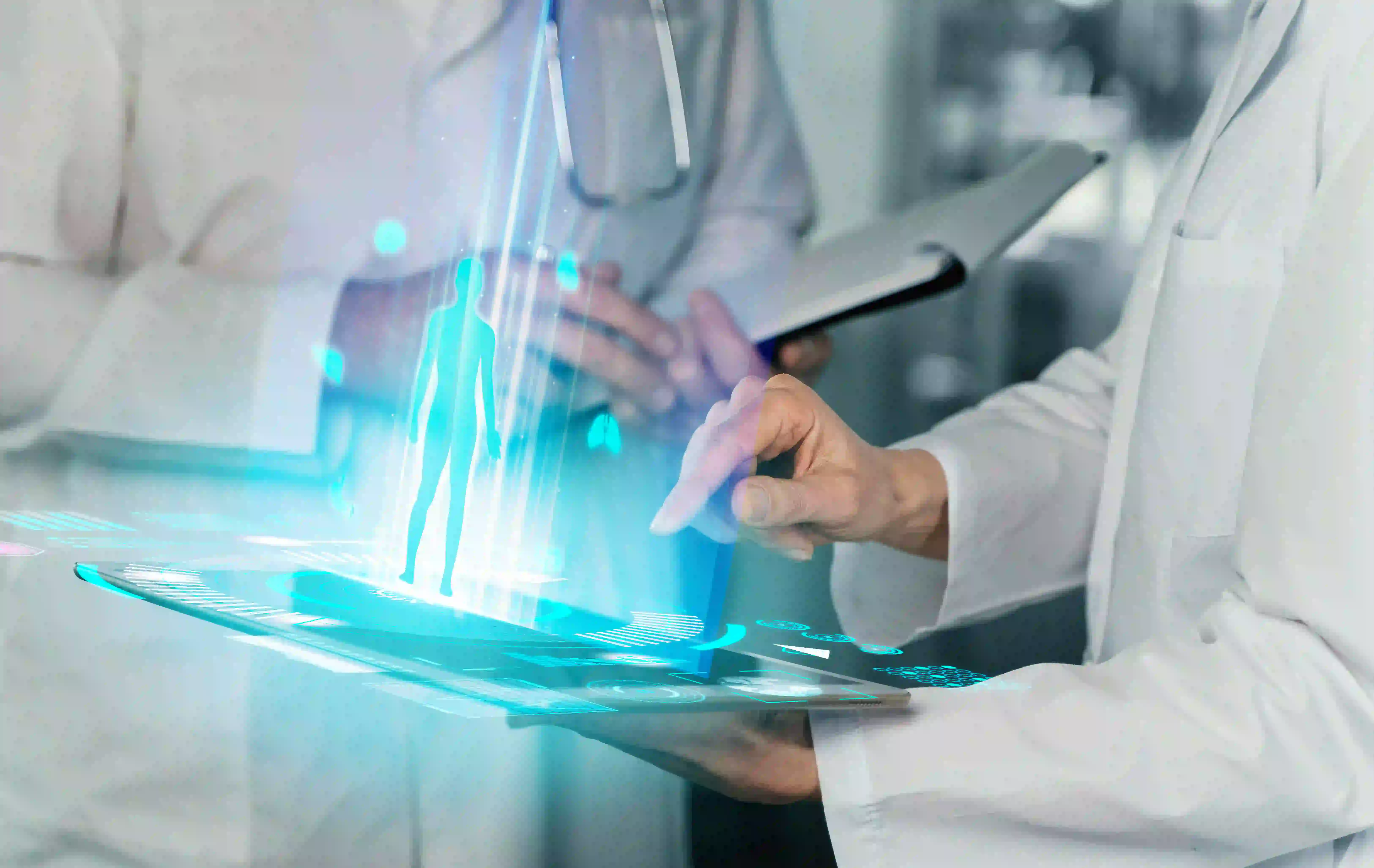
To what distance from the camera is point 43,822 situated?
0.46 m

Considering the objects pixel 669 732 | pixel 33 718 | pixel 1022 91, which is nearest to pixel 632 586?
pixel 669 732

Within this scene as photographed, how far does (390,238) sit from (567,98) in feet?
0.35

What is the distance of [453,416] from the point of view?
0.38 metres

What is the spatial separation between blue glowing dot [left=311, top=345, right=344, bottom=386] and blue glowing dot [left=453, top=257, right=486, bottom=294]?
6 centimetres

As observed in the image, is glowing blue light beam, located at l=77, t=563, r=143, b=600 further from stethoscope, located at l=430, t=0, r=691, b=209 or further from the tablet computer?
stethoscope, located at l=430, t=0, r=691, b=209

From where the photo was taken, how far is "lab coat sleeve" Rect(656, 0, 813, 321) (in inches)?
24.8

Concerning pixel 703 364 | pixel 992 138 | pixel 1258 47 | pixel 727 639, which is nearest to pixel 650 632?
pixel 727 639

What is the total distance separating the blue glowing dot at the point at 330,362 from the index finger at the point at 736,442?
0.48 ft

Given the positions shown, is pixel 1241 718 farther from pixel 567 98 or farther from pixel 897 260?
pixel 567 98

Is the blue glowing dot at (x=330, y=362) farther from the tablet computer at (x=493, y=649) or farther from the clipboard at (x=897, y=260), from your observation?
the clipboard at (x=897, y=260)

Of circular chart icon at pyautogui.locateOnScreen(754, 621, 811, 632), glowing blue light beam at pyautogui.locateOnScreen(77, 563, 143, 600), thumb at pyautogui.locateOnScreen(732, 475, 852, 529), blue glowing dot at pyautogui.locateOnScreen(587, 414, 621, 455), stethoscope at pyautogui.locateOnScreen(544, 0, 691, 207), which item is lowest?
circular chart icon at pyautogui.locateOnScreen(754, 621, 811, 632)

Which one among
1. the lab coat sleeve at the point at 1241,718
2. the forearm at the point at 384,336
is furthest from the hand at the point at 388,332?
the lab coat sleeve at the point at 1241,718

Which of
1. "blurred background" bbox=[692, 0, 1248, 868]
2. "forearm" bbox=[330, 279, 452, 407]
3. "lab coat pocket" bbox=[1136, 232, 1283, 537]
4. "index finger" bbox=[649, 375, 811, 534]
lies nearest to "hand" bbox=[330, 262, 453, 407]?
"forearm" bbox=[330, 279, 452, 407]

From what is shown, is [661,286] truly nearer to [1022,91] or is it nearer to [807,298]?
[807,298]
